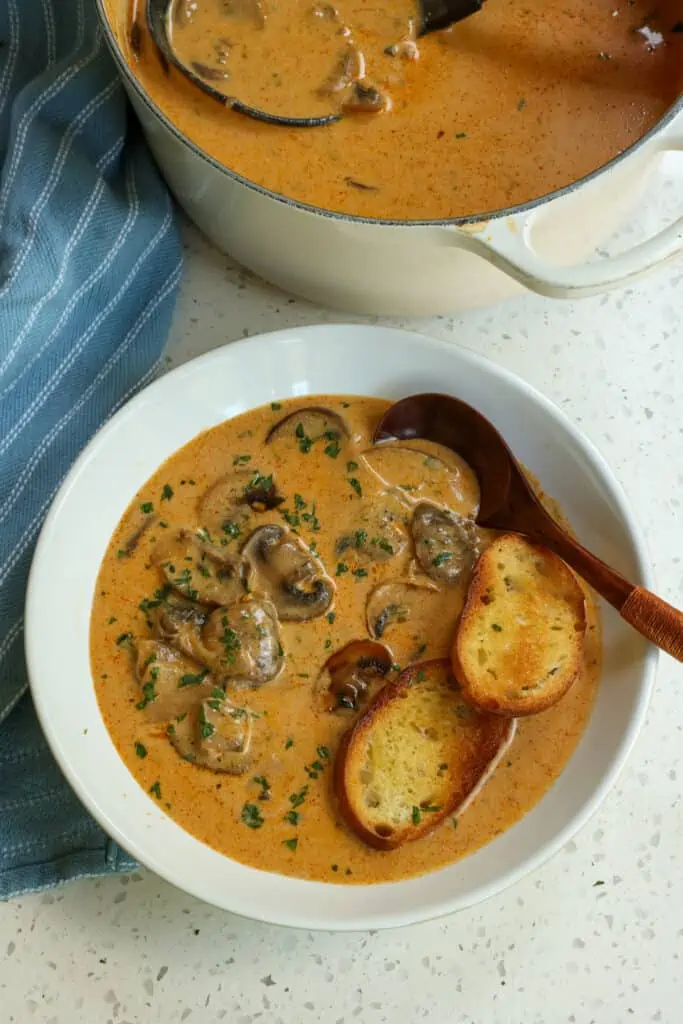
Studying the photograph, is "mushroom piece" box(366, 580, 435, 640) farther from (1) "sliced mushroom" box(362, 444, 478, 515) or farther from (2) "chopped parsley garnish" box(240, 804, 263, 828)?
(2) "chopped parsley garnish" box(240, 804, 263, 828)

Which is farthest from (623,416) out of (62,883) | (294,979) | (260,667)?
(62,883)

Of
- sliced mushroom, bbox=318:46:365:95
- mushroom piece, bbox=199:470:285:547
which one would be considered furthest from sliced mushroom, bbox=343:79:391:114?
mushroom piece, bbox=199:470:285:547

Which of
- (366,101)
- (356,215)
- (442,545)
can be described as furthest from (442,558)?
(366,101)

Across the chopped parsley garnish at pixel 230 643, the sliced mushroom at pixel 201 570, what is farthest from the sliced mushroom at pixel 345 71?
the chopped parsley garnish at pixel 230 643

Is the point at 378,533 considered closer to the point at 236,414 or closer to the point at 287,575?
the point at 287,575

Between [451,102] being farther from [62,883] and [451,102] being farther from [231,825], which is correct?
[62,883]

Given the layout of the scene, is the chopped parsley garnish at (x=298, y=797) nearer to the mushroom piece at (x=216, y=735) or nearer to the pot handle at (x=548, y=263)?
the mushroom piece at (x=216, y=735)
